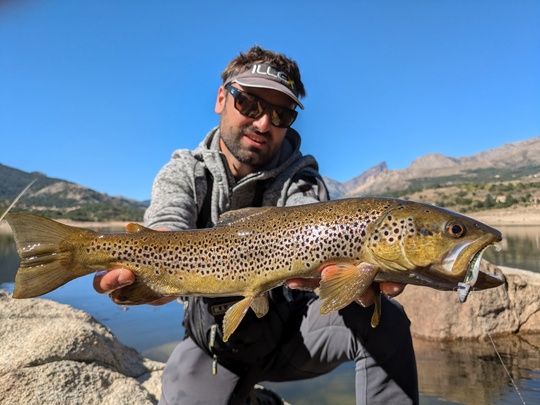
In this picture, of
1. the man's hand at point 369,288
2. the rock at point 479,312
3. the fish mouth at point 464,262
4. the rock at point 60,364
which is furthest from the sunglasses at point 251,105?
the rock at point 479,312

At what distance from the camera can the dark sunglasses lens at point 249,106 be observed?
15.9 feet

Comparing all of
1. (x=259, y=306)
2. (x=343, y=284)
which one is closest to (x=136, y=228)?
(x=259, y=306)

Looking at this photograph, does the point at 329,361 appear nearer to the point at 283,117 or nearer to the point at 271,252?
the point at 271,252

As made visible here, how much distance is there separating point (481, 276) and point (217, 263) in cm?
209

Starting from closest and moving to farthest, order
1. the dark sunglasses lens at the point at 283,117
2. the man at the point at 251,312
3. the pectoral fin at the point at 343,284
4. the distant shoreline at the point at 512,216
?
the pectoral fin at the point at 343,284 < the man at the point at 251,312 < the dark sunglasses lens at the point at 283,117 < the distant shoreline at the point at 512,216

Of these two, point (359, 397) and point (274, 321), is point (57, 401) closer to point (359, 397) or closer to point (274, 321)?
point (274, 321)

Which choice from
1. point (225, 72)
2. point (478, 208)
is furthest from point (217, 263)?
point (478, 208)

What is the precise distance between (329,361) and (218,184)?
2551 millimetres

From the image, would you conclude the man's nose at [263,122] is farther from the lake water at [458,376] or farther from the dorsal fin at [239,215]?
the lake water at [458,376]

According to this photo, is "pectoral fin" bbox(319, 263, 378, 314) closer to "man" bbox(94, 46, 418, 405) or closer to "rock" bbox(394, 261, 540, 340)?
"man" bbox(94, 46, 418, 405)

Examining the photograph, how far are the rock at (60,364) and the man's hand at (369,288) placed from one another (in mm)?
2786

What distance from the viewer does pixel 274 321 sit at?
4402 mm

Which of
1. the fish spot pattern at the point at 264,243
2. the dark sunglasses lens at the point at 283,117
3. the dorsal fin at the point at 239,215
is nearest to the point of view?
the fish spot pattern at the point at 264,243

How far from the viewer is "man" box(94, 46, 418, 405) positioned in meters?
4.12
